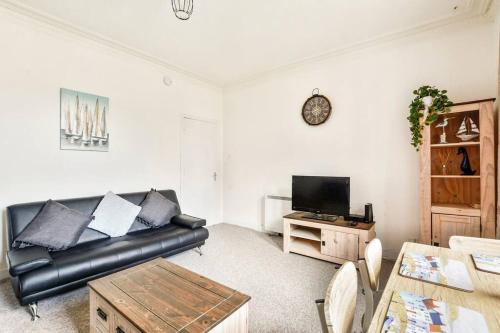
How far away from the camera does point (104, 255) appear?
2.34 meters

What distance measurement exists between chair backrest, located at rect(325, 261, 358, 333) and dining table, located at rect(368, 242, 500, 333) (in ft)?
0.37

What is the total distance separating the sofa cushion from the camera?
6.47 ft

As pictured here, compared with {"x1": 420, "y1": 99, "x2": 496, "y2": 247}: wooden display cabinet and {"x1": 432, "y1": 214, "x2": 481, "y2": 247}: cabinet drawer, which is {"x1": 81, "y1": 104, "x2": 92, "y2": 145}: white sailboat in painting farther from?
{"x1": 432, "y1": 214, "x2": 481, "y2": 247}: cabinet drawer

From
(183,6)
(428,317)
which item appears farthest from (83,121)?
(428,317)

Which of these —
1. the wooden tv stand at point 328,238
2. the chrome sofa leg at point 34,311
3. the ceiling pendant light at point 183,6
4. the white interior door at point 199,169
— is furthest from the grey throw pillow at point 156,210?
the ceiling pendant light at point 183,6

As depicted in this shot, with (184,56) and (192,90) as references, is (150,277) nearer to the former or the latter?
(184,56)

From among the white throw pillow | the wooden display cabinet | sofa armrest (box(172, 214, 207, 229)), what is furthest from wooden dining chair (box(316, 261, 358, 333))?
the white throw pillow

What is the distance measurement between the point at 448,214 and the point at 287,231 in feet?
5.94

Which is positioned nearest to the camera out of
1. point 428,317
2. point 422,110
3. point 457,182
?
point 428,317

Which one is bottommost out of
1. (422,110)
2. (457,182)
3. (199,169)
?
(457,182)

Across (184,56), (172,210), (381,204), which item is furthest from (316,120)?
(172,210)

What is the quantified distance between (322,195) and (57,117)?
3.46 m

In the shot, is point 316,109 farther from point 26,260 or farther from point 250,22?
point 26,260

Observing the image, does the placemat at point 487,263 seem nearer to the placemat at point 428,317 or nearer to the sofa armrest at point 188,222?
the placemat at point 428,317
